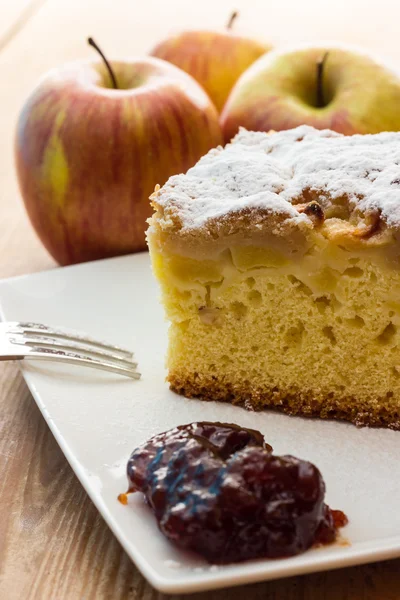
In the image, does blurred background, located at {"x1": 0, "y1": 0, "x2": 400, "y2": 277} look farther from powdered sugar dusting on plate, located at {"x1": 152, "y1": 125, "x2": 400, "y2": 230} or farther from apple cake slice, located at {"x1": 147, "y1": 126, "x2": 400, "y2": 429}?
apple cake slice, located at {"x1": 147, "y1": 126, "x2": 400, "y2": 429}

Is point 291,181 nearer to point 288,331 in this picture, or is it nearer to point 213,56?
point 288,331

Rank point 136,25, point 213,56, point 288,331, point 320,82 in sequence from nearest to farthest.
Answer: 1. point 288,331
2. point 320,82
3. point 213,56
4. point 136,25

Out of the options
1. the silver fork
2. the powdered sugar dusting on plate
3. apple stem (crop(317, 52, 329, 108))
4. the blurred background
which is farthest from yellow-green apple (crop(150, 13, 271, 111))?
the silver fork

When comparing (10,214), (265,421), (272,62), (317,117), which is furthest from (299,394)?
(10,214)

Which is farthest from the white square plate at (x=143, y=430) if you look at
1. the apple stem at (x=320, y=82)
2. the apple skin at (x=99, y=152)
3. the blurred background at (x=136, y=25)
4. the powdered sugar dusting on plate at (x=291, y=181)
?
the blurred background at (x=136, y=25)

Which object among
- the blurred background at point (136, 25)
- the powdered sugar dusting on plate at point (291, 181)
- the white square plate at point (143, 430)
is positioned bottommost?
the white square plate at point (143, 430)

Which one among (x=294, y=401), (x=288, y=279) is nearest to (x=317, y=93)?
(x=288, y=279)

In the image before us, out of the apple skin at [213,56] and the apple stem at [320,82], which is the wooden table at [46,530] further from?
the apple stem at [320,82]
